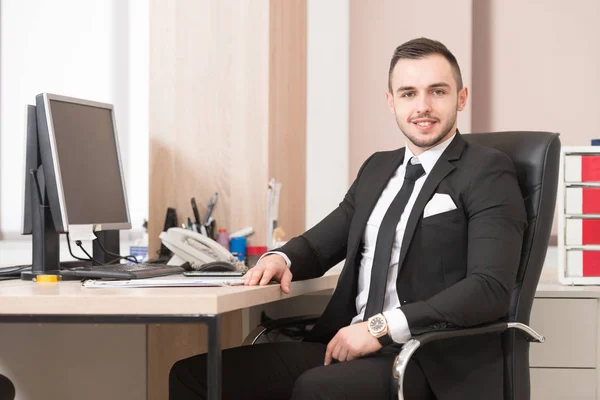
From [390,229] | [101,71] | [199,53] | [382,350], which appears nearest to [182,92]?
[199,53]

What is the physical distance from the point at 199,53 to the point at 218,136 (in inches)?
11.8

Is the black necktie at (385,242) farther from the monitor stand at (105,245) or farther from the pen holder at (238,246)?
the monitor stand at (105,245)

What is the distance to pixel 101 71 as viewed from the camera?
454 centimetres

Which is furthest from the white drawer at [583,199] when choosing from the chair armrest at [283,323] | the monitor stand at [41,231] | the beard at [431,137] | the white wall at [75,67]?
the white wall at [75,67]

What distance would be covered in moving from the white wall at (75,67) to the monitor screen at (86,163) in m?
2.14

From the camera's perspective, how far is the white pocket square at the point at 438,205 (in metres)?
1.83

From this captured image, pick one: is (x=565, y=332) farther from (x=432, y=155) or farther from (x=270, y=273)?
(x=270, y=273)

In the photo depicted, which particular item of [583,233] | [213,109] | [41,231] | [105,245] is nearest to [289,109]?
[213,109]

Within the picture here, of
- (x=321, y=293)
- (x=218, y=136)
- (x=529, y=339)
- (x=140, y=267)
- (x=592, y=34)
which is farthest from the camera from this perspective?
(x=592, y=34)

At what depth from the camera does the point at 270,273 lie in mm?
1863

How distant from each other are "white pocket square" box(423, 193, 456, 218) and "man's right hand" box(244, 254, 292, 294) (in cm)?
37

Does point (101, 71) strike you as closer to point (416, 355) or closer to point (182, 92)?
point (182, 92)

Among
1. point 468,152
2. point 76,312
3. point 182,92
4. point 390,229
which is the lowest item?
point 76,312

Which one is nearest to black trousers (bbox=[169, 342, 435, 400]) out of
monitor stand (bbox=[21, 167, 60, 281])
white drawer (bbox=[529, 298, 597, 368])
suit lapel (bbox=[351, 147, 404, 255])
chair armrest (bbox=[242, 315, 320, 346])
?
chair armrest (bbox=[242, 315, 320, 346])
